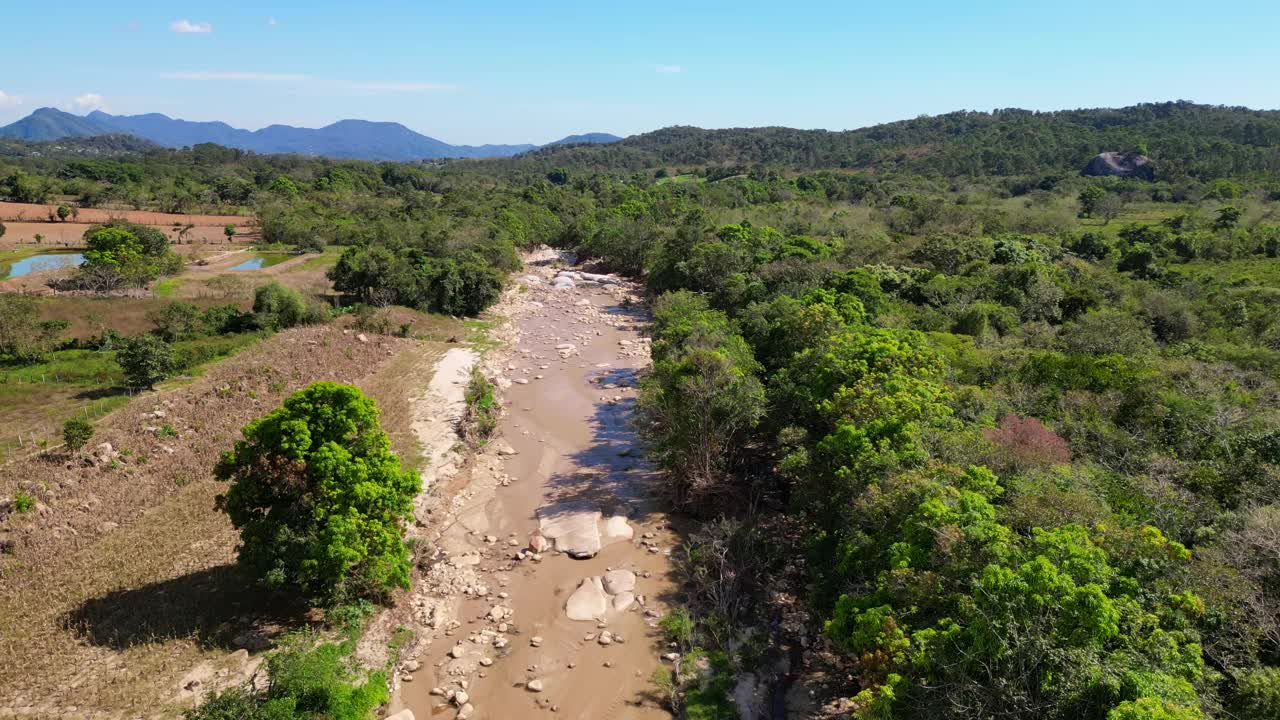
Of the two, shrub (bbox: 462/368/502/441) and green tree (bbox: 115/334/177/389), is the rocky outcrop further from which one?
green tree (bbox: 115/334/177/389)

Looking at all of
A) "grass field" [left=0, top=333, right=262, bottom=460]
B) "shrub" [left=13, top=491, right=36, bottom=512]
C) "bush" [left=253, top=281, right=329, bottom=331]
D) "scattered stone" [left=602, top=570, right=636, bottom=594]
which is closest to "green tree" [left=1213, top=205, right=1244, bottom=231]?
"scattered stone" [left=602, top=570, right=636, bottom=594]

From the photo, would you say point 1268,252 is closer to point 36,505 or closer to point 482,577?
point 482,577

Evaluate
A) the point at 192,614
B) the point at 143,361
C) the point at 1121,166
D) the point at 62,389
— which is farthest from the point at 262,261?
the point at 1121,166

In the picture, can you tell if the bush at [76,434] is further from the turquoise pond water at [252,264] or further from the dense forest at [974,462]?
the turquoise pond water at [252,264]

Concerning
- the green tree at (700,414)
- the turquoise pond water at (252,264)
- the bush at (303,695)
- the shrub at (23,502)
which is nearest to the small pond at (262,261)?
the turquoise pond water at (252,264)

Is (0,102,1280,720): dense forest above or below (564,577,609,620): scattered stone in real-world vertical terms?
above

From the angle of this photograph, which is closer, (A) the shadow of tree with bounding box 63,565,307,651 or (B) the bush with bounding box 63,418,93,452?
(A) the shadow of tree with bounding box 63,565,307,651

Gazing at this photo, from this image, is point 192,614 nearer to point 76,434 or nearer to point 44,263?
point 76,434
